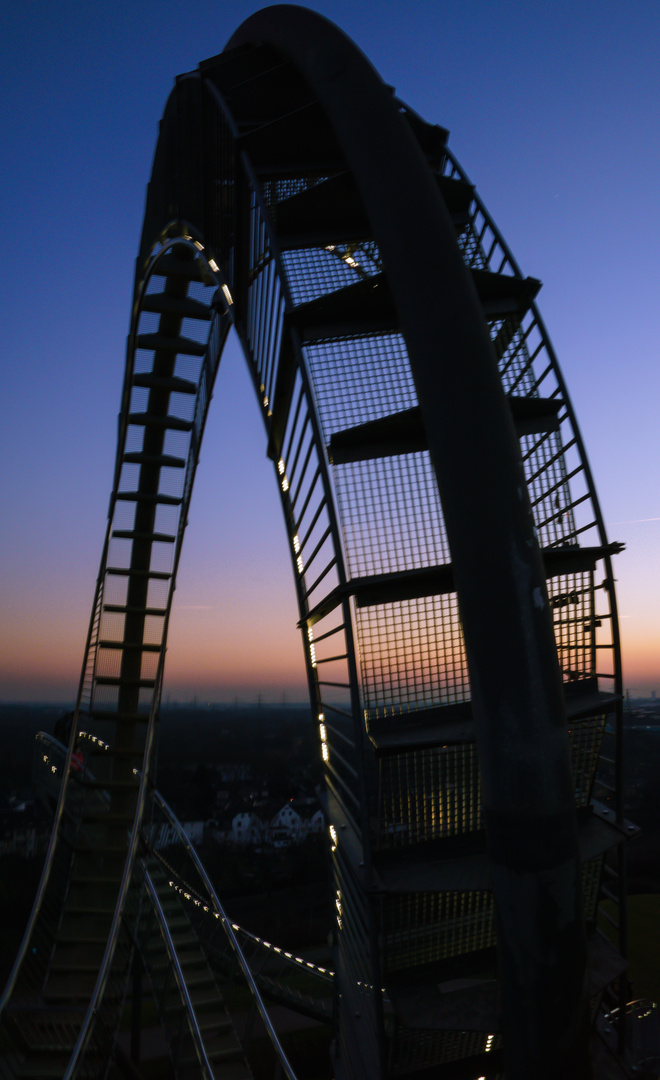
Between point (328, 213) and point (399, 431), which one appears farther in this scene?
point (328, 213)

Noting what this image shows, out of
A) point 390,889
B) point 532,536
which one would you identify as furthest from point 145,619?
point 532,536

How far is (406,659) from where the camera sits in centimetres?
414

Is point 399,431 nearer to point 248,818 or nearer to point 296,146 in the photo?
point 296,146

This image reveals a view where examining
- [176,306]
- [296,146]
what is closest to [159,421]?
[176,306]

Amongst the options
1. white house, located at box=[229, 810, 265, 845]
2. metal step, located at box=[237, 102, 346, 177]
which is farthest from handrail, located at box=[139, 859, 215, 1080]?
white house, located at box=[229, 810, 265, 845]

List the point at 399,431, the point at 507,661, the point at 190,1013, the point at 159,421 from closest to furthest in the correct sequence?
1. the point at 507,661
2. the point at 399,431
3. the point at 190,1013
4. the point at 159,421

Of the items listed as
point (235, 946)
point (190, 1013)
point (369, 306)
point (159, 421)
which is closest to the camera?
point (369, 306)

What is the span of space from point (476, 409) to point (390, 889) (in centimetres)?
257

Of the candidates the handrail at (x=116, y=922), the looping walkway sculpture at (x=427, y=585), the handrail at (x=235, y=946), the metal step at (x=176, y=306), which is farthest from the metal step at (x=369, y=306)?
→ the handrail at (x=116, y=922)

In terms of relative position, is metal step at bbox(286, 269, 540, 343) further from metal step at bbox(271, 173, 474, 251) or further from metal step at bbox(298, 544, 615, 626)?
metal step at bbox(298, 544, 615, 626)

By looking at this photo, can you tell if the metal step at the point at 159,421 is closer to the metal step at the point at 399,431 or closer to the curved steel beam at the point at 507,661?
Result: the metal step at the point at 399,431

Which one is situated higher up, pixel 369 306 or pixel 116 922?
pixel 369 306

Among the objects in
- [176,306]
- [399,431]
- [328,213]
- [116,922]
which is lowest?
[116,922]

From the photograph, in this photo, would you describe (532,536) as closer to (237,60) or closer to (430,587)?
(430,587)
